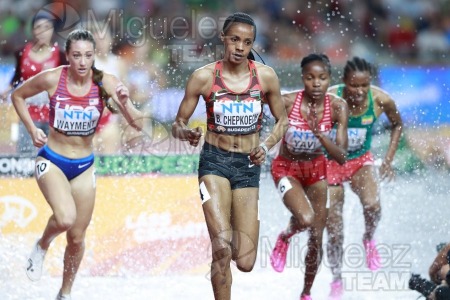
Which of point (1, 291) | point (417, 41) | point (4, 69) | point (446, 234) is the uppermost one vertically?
point (417, 41)

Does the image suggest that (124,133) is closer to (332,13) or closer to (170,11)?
(170,11)

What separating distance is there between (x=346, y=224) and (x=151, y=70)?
9.69ft

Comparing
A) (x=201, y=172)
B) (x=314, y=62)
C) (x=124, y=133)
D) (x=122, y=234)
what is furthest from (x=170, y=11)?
(x=201, y=172)

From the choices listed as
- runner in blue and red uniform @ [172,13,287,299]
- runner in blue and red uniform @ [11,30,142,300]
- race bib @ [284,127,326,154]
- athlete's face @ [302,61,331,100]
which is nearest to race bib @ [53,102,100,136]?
runner in blue and red uniform @ [11,30,142,300]

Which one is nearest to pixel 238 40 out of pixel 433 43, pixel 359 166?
pixel 359 166

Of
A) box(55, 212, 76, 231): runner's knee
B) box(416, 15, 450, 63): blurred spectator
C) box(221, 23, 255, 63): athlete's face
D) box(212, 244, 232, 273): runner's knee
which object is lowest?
box(212, 244, 232, 273): runner's knee

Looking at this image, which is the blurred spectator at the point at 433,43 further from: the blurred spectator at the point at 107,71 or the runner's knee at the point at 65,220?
the runner's knee at the point at 65,220

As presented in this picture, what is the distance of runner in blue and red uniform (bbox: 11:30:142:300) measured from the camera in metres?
8.48

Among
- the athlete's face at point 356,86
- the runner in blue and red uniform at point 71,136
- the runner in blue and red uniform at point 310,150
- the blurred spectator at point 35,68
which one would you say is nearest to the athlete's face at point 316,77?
the runner in blue and red uniform at point 310,150

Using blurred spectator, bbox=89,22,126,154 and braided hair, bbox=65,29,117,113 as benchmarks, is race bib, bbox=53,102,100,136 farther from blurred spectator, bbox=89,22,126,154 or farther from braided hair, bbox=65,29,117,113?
blurred spectator, bbox=89,22,126,154

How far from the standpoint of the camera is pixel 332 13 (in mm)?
14594

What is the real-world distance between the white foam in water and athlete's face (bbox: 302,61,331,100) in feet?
6.57

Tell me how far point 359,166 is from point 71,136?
3.02 metres

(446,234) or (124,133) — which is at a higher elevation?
(124,133)
